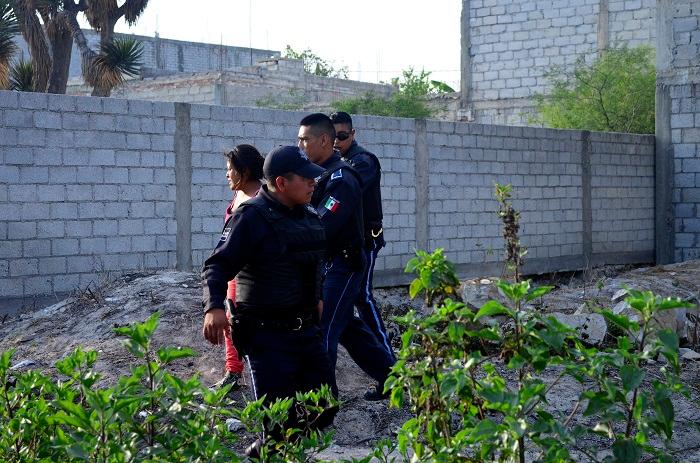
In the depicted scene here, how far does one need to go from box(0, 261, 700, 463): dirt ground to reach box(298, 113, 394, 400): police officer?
528 mm

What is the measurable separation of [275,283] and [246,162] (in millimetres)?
1565

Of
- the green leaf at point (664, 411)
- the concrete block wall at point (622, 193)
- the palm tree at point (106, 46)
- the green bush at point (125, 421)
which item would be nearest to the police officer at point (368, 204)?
the green bush at point (125, 421)

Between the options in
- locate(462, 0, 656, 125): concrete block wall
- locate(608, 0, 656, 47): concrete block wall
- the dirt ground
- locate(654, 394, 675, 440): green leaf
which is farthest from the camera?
locate(462, 0, 656, 125): concrete block wall

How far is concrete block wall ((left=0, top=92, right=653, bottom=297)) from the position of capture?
29.4ft

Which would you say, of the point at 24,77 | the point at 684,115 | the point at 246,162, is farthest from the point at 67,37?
the point at 246,162

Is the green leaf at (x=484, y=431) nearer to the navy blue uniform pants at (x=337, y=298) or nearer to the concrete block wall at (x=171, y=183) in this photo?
the navy blue uniform pants at (x=337, y=298)

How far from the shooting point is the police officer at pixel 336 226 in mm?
5176

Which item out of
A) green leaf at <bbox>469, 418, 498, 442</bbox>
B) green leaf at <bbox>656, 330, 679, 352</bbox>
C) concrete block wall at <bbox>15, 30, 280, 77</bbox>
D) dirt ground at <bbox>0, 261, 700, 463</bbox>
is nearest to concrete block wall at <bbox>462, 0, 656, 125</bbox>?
dirt ground at <bbox>0, 261, 700, 463</bbox>

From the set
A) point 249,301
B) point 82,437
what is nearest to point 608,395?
point 82,437

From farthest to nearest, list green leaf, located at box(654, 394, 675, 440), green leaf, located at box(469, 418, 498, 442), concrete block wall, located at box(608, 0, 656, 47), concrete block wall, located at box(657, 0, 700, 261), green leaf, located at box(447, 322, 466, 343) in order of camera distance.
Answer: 1. concrete block wall, located at box(608, 0, 656, 47)
2. concrete block wall, located at box(657, 0, 700, 261)
3. green leaf, located at box(447, 322, 466, 343)
4. green leaf, located at box(654, 394, 675, 440)
5. green leaf, located at box(469, 418, 498, 442)

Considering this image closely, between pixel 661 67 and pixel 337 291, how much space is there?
10.8m

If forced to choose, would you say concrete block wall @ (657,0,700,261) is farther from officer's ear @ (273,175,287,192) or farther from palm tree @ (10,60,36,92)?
officer's ear @ (273,175,287,192)

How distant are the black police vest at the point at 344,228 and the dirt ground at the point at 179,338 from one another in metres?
0.93

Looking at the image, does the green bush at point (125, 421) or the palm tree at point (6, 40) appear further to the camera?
the palm tree at point (6, 40)
